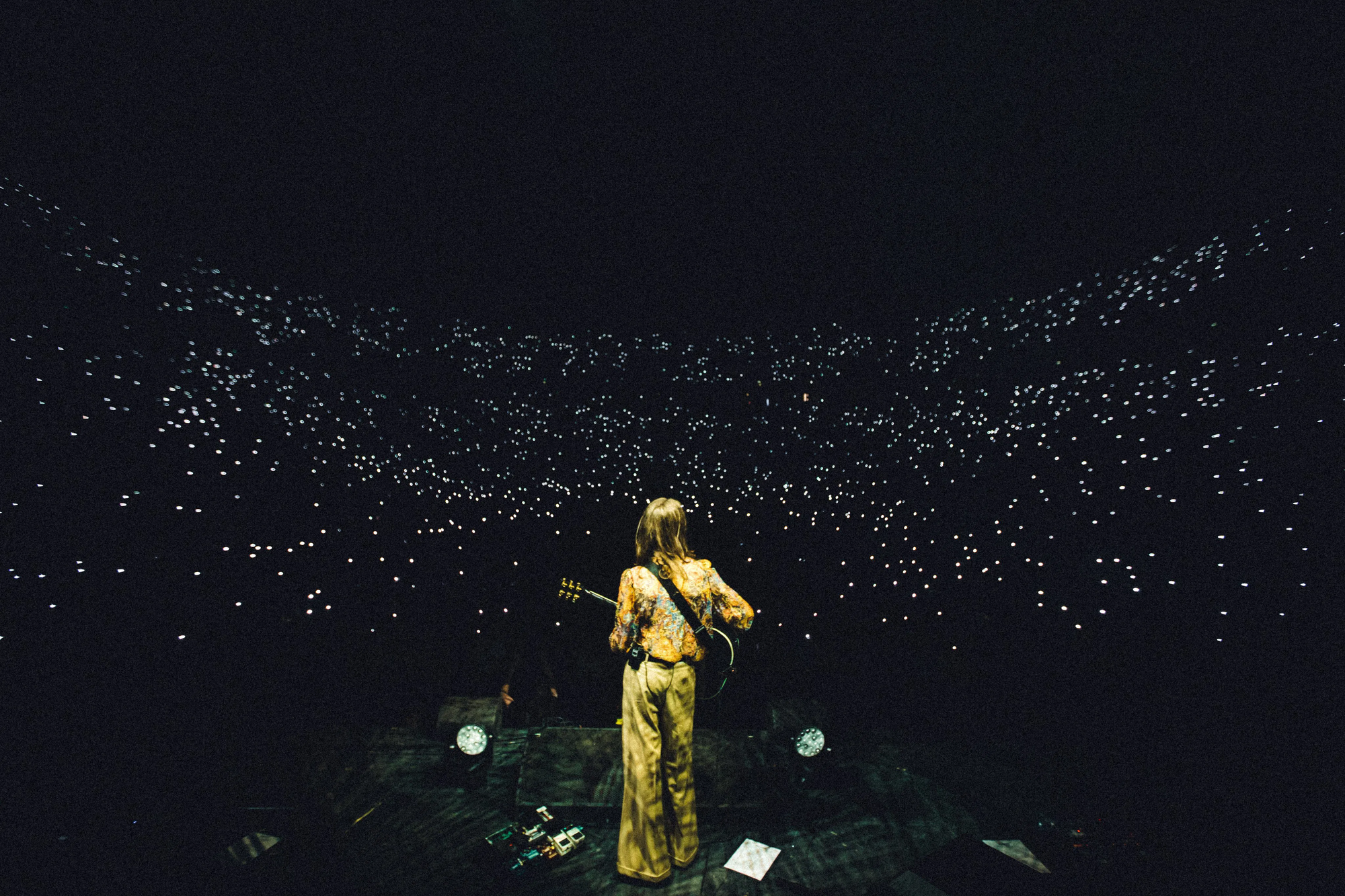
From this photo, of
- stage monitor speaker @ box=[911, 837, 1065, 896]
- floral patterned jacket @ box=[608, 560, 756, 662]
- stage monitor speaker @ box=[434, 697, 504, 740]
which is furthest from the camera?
stage monitor speaker @ box=[434, 697, 504, 740]

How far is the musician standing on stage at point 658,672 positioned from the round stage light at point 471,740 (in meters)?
1.20

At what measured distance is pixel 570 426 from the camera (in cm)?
303

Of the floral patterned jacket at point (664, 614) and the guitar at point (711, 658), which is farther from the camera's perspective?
the guitar at point (711, 658)

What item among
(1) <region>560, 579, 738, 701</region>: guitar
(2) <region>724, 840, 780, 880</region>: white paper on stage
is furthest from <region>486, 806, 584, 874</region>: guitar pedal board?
(1) <region>560, 579, 738, 701</region>: guitar

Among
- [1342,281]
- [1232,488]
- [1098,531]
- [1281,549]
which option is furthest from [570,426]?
[1342,281]

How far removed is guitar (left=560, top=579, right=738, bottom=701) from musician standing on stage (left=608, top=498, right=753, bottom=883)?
0.09m

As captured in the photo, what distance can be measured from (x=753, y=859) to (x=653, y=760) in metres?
0.90

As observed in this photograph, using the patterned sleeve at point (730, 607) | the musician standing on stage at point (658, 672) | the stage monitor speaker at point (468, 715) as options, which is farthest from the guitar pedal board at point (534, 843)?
the patterned sleeve at point (730, 607)

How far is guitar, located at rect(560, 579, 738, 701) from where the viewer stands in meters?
2.22

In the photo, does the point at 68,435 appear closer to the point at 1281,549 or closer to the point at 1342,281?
the point at 1281,549

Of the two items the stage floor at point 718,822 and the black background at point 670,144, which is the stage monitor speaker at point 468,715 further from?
the black background at point 670,144

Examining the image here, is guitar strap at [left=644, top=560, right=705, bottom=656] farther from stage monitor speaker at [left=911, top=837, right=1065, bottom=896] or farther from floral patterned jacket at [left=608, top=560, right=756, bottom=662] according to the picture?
stage monitor speaker at [left=911, top=837, right=1065, bottom=896]

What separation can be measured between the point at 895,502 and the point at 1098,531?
1.24 metres

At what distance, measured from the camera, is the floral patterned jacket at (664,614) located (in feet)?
6.88
